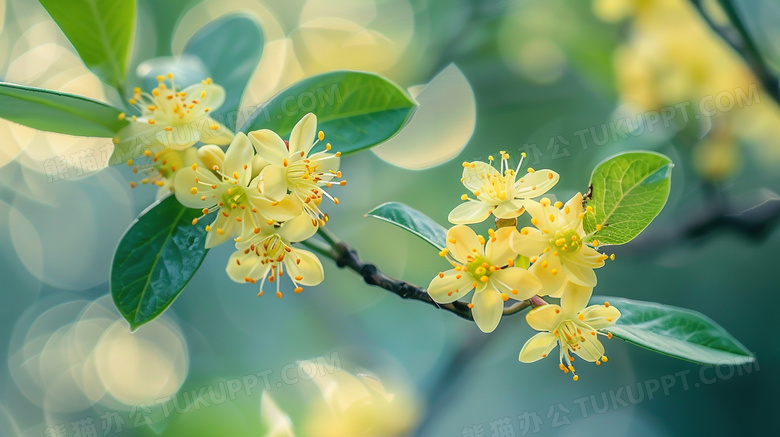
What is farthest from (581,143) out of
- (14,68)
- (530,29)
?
(14,68)

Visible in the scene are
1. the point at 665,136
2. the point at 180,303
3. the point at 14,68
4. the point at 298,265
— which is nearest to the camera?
the point at 298,265

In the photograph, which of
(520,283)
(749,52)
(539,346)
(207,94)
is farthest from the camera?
(749,52)

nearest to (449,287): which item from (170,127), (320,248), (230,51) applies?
(320,248)

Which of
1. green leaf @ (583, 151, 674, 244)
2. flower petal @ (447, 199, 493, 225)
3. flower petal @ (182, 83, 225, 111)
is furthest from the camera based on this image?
flower petal @ (182, 83, 225, 111)

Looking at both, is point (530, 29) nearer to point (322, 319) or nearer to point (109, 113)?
point (322, 319)

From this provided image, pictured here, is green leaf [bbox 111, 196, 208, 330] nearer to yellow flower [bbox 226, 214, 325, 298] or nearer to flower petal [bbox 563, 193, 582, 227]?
yellow flower [bbox 226, 214, 325, 298]

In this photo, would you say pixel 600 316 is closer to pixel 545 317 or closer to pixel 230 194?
pixel 545 317

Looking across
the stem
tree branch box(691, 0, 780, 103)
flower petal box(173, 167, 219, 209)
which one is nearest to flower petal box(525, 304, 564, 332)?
the stem
